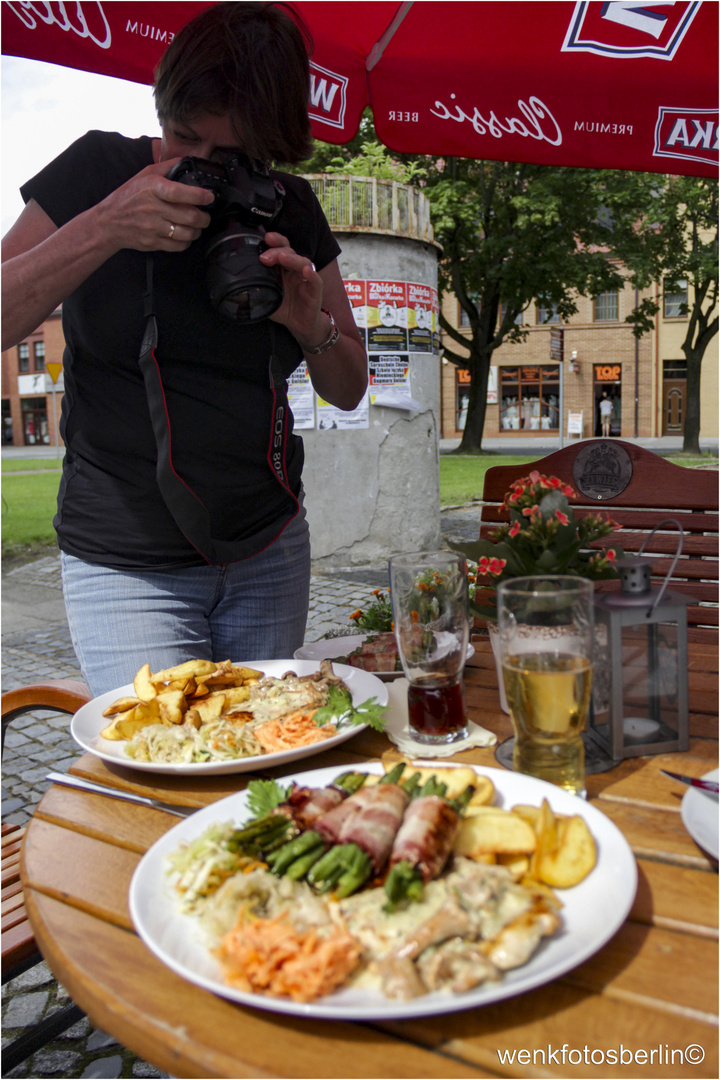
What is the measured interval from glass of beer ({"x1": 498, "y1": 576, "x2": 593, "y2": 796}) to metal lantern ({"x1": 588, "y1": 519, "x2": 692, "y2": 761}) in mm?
93

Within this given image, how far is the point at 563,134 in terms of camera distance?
2.54m

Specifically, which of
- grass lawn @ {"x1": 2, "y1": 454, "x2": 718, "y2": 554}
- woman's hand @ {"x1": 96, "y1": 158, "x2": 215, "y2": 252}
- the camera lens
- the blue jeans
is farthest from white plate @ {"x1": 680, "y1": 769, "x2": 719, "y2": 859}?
grass lawn @ {"x1": 2, "y1": 454, "x2": 718, "y2": 554}

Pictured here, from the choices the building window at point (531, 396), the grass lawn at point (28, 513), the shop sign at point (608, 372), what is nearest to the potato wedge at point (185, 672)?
the grass lawn at point (28, 513)

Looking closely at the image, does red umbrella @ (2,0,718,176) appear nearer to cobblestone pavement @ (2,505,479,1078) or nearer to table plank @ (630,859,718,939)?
table plank @ (630,859,718,939)

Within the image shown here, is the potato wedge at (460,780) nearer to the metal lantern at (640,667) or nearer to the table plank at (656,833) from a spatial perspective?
the table plank at (656,833)

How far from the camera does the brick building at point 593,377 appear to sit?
110 ft

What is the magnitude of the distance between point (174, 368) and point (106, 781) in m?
1.00

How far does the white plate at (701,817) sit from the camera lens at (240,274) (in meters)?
1.24

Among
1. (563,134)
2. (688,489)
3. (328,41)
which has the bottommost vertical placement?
(688,489)

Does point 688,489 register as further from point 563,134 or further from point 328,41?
point 328,41

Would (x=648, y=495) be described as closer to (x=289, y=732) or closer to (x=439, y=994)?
(x=289, y=732)

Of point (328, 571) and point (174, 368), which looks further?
point (328, 571)

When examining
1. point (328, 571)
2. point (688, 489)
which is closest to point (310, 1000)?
point (688, 489)

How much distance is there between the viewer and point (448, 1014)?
2.48 ft
